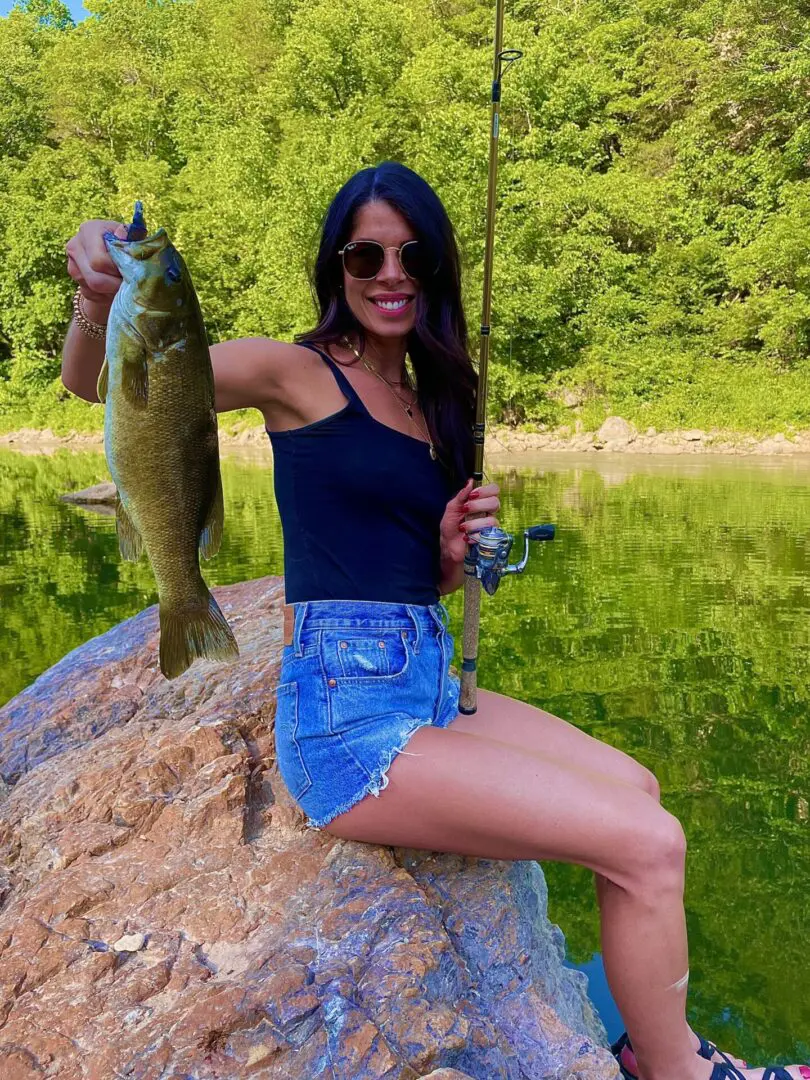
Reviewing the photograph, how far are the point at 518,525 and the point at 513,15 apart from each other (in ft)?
74.6

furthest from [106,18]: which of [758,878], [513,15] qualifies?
[758,878]

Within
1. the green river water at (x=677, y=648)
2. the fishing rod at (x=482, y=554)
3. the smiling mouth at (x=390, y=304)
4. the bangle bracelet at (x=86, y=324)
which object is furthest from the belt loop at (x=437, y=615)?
the green river water at (x=677, y=648)

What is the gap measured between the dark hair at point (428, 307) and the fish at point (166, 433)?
2.44ft

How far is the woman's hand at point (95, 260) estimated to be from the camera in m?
1.93

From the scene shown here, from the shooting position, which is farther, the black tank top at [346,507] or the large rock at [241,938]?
the black tank top at [346,507]

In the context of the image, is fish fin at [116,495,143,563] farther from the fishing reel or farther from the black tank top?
the fishing reel

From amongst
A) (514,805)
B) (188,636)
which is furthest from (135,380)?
(514,805)

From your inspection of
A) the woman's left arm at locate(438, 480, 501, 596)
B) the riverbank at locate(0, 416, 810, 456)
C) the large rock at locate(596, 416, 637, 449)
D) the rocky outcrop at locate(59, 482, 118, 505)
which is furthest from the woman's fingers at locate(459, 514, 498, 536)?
the large rock at locate(596, 416, 637, 449)

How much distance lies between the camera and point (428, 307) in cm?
280

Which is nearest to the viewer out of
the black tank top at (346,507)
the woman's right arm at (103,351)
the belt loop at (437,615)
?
the woman's right arm at (103,351)

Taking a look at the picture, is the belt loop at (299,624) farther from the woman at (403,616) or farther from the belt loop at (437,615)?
the belt loop at (437,615)

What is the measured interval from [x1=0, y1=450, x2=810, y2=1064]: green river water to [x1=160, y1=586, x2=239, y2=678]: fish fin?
73.7 inches

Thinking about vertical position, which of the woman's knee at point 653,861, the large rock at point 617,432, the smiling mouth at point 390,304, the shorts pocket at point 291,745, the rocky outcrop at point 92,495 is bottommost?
the rocky outcrop at point 92,495

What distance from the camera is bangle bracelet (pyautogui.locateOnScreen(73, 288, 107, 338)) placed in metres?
2.14
